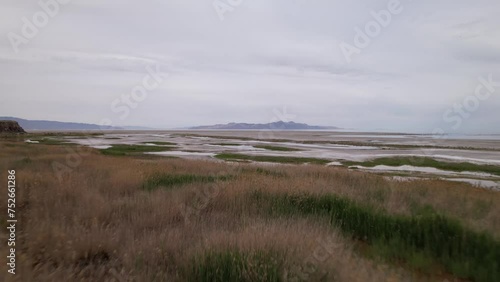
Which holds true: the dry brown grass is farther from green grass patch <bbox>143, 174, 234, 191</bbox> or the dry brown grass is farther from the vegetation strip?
green grass patch <bbox>143, 174, 234, 191</bbox>

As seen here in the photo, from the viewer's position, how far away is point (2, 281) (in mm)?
3059

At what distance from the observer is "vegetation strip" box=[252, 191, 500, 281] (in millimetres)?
5043

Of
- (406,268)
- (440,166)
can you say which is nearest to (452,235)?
(406,268)

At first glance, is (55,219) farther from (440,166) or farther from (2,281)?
(440,166)

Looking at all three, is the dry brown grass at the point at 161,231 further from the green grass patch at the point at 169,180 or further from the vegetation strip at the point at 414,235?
the green grass patch at the point at 169,180

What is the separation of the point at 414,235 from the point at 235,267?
3.91 m

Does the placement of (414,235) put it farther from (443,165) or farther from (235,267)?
(443,165)

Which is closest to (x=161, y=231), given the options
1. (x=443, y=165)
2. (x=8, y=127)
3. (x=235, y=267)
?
(x=235, y=267)

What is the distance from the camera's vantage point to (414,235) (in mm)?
6035

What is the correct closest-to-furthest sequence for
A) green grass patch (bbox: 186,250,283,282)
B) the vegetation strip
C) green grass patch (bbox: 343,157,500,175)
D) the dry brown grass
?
green grass patch (bbox: 186,250,283,282) < the dry brown grass < the vegetation strip < green grass patch (bbox: 343,157,500,175)

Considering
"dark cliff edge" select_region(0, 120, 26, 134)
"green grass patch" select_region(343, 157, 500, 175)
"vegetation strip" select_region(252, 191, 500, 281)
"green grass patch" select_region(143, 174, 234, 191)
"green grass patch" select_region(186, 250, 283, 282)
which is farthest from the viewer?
"dark cliff edge" select_region(0, 120, 26, 134)

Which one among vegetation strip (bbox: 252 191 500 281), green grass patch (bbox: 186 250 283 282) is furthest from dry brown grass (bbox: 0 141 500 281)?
vegetation strip (bbox: 252 191 500 281)

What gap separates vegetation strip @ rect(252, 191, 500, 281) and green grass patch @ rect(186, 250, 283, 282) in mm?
2452

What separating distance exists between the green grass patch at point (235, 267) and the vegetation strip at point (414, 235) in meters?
2.45
